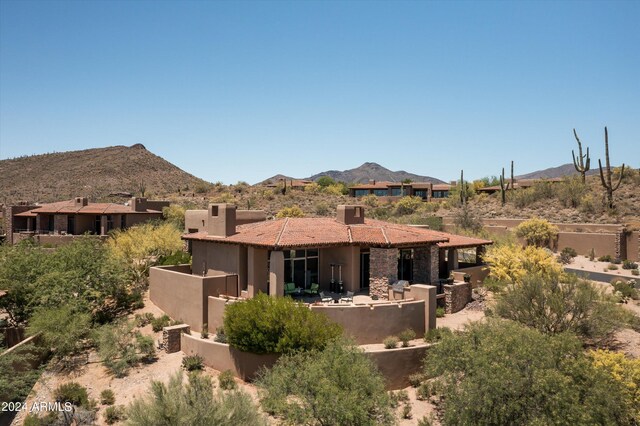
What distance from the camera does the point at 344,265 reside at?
83.4 feet

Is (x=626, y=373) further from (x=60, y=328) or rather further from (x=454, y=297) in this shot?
(x=60, y=328)

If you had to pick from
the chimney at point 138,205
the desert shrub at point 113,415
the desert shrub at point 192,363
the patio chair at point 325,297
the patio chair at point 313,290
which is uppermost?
the chimney at point 138,205

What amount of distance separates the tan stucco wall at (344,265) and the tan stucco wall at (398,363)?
5.94m

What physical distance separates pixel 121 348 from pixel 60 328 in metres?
3.19

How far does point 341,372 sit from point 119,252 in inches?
875

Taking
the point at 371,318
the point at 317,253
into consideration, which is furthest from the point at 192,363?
the point at 317,253

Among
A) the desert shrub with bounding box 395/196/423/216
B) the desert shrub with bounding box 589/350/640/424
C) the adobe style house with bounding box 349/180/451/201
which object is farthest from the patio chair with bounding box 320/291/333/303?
the adobe style house with bounding box 349/180/451/201

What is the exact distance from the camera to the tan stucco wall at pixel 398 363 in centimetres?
1922

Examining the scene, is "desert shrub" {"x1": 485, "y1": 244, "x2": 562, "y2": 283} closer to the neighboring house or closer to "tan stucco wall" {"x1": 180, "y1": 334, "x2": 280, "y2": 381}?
the neighboring house

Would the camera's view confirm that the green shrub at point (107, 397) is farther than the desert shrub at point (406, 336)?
No

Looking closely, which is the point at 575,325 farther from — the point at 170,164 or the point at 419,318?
the point at 170,164

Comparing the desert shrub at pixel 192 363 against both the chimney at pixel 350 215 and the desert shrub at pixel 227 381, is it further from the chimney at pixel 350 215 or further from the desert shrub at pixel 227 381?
the chimney at pixel 350 215

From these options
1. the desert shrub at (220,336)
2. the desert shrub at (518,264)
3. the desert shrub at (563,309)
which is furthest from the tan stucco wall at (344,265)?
the desert shrub at (518,264)

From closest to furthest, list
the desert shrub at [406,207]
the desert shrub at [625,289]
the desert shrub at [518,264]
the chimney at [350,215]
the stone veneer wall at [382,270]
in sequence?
the stone veneer wall at [382,270] < the desert shrub at [518,264] < the desert shrub at [625,289] < the chimney at [350,215] < the desert shrub at [406,207]
